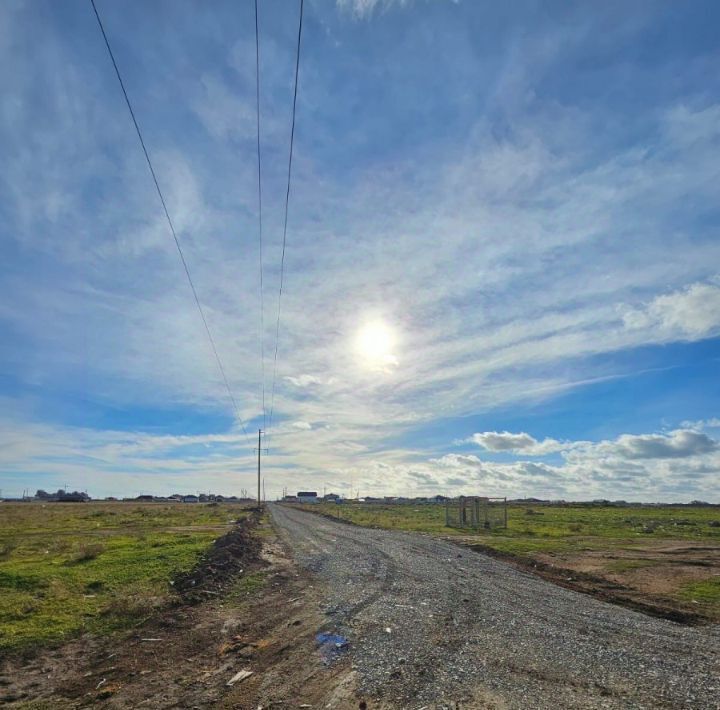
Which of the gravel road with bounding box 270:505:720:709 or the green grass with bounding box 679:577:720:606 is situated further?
the green grass with bounding box 679:577:720:606

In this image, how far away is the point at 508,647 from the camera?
1183cm

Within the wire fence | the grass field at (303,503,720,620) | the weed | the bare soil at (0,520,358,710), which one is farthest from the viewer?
the wire fence

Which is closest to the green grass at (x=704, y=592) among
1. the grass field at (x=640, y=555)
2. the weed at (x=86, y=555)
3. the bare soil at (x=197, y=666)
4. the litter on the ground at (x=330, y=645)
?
the grass field at (x=640, y=555)

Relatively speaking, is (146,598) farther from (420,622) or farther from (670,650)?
(670,650)

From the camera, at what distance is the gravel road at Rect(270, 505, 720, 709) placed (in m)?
9.20

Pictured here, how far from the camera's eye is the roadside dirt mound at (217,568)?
18547mm

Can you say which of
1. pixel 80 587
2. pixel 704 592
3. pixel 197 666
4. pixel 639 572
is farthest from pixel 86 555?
pixel 704 592

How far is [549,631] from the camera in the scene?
13.3m

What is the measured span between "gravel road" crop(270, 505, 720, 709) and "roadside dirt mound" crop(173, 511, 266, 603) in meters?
4.48

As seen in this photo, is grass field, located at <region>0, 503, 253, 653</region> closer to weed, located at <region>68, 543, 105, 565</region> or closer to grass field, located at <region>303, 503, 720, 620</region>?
weed, located at <region>68, 543, 105, 565</region>

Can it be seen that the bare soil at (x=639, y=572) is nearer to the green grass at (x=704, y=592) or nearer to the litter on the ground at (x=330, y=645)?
the green grass at (x=704, y=592)

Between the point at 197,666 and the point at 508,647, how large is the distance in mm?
6998

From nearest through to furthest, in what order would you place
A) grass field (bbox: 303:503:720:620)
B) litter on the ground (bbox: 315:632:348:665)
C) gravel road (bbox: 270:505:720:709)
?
gravel road (bbox: 270:505:720:709) → litter on the ground (bbox: 315:632:348:665) → grass field (bbox: 303:503:720:620)

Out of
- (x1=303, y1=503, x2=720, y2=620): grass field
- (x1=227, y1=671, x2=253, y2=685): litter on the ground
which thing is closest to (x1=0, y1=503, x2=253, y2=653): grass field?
(x1=227, y1=671, x2=253, y2=685): litter on the ground
